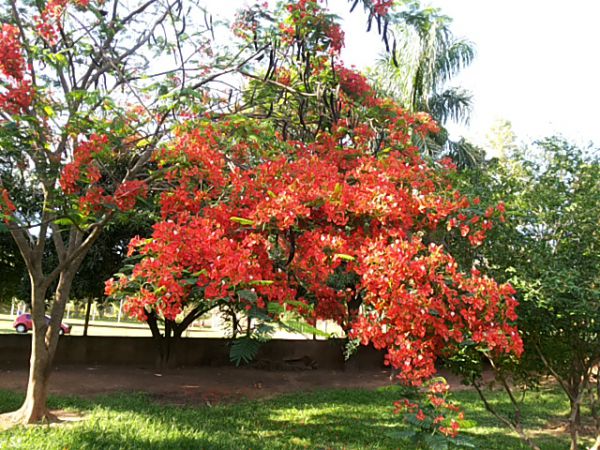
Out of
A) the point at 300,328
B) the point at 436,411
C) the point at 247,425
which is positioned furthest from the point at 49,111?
the point at 247,425

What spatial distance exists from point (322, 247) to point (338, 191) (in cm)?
48

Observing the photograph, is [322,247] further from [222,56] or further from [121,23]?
[121,23]

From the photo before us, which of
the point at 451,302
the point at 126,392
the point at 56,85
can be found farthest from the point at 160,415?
the point at 451,302

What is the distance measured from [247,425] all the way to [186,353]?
8.70 m

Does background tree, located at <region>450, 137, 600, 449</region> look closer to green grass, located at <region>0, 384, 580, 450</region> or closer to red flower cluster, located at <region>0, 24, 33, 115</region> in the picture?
green grass, located at <region>0, 384, 580, 450</region>

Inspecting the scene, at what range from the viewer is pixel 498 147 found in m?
26.4

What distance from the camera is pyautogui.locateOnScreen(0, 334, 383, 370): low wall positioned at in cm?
1320

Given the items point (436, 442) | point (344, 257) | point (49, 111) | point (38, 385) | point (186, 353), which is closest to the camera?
point (344, 257)

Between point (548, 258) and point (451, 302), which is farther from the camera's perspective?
point (548, 258)

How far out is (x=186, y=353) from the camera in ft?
52.4

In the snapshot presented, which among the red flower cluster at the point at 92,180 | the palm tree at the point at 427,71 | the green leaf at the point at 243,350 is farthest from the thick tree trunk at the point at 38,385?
the palm tree at the point at 427,71

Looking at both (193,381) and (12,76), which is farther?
(193,381)

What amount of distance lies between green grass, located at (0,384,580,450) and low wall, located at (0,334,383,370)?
264 cm

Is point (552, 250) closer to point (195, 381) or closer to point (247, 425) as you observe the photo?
point (247, 425)
